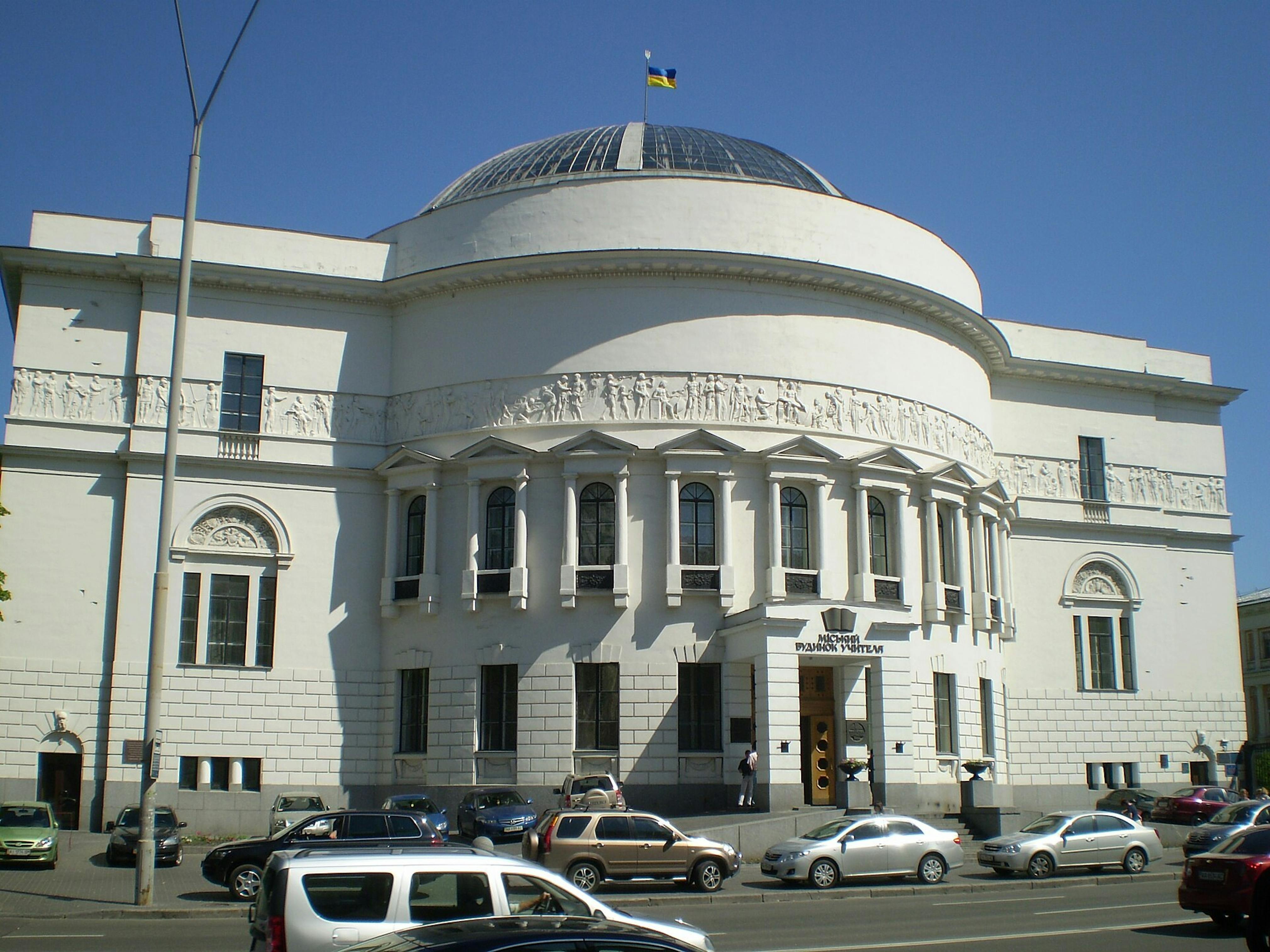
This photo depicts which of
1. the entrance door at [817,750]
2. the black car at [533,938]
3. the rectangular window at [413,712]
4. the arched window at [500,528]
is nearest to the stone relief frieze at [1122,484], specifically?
the entrance door at [817,750]

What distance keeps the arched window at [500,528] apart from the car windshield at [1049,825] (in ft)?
52.3

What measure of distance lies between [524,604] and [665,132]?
18091mm

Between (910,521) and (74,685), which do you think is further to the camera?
(910,521)

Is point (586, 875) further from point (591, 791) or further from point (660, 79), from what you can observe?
point (660, 79)

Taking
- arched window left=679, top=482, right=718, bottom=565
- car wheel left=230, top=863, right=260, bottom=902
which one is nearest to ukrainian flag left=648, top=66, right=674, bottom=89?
arched window left=679, top=482, right=718, bottom=565

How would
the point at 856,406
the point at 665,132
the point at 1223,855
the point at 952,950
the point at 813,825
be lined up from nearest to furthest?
the point at 952,950
the point at 1223,855
the point at 813,825
the point at 856,406
the point at 665,132

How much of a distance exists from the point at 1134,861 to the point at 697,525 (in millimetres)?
14598

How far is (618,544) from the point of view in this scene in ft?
117

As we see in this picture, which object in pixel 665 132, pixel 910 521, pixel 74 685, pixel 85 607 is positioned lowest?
pixel 74 685

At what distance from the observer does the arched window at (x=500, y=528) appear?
36.6 m

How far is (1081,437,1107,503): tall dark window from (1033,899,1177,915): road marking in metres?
27.2

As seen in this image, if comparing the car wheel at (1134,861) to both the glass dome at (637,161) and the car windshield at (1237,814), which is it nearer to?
the car windshield at (1237,814)

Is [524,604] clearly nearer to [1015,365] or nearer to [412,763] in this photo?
[412,763]

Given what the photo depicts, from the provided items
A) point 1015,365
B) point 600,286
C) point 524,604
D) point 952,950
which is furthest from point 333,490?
point 952,950
